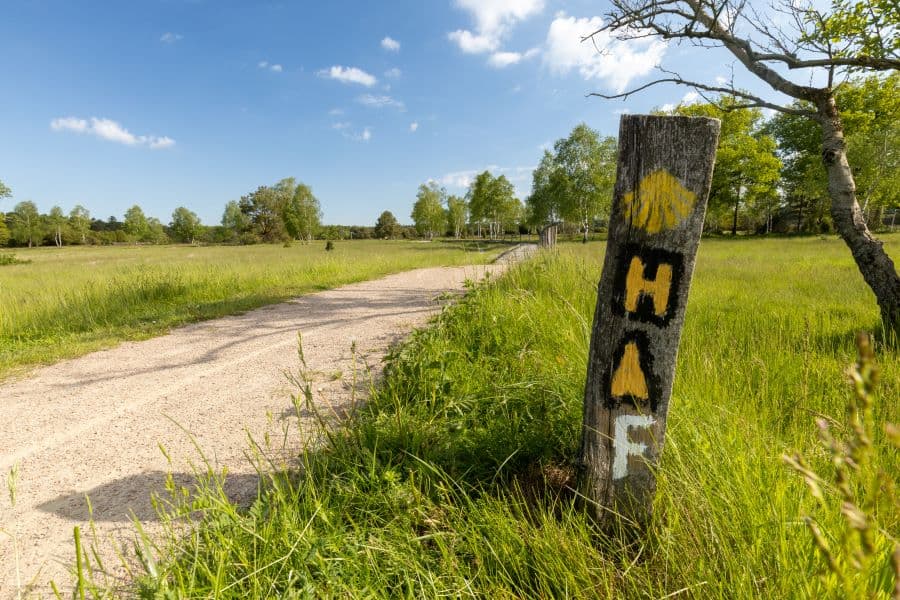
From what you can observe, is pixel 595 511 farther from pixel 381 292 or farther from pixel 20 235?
pixel 20 235

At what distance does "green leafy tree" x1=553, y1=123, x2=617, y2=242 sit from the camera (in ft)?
122

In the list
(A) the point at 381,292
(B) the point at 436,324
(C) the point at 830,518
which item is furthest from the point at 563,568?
(A) the point at 381,292

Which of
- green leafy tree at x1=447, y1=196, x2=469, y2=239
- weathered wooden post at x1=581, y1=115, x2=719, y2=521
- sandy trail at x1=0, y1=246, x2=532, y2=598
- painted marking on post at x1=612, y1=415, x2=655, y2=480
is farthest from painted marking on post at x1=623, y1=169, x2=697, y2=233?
green leafy tree at x1=447, y1=196, x2=469, y2=239

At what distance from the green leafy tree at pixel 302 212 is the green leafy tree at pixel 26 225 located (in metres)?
44.8

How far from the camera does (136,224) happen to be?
79.1 metres

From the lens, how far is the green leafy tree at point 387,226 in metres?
81.3

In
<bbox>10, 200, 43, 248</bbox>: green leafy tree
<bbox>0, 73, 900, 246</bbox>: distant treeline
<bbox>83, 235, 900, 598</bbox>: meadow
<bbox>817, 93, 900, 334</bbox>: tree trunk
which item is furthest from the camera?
<bbox>10, 200, 43, 248</bbox>: green leafy tree

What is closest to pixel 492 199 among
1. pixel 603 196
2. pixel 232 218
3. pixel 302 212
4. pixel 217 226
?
pixel 603 196

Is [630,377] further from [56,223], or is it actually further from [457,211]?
[56,223]

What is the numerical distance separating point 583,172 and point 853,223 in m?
36.8

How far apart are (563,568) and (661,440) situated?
0.64 m

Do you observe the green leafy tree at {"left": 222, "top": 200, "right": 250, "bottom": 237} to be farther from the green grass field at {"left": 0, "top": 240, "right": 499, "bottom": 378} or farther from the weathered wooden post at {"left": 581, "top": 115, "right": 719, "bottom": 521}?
the weathered wooden post at {"left": 581, "top": 115, "right": 719, "bottom": 521}

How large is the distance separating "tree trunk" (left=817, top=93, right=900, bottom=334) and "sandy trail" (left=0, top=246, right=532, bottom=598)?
4881 mm

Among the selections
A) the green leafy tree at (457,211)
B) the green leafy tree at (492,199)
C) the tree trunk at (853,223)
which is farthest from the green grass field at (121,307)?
the green leafy tree at (457,211)
